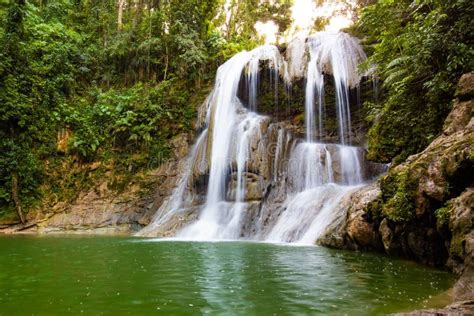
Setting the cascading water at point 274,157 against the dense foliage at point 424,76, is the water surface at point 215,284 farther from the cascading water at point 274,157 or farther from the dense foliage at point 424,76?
the cascading water at point 274,157

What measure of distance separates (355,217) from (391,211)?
2109 mm

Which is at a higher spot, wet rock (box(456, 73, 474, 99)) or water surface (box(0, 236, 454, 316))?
wet rock (box(456, 73, 474, 99))

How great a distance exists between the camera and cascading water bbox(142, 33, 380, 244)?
607 inches

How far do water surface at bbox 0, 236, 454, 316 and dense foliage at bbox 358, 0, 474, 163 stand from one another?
13.7 feet

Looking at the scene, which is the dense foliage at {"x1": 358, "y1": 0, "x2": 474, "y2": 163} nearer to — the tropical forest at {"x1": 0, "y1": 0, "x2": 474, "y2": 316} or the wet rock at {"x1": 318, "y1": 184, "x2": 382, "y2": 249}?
the tropical forest at {"x1": 0, "y1": 0, "x2": 474, "y2": 316}

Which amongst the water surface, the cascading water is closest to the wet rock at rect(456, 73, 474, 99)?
the water surface

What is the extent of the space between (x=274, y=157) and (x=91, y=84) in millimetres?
15477

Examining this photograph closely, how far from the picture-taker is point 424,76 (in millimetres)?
11336

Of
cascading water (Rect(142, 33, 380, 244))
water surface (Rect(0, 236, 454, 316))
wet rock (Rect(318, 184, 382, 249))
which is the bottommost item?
water surface (Rect(0, 236, 454, 316))

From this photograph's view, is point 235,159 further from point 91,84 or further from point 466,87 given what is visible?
point 91,84

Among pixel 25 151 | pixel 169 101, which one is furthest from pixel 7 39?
pixel 169 101

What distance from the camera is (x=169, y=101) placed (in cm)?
2409

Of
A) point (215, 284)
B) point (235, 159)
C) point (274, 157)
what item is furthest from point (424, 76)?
point (235, 159)

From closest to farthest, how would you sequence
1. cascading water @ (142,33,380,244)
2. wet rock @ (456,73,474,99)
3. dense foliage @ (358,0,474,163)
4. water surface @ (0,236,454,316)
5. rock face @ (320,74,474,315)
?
water surface @ (0,236,454,316), rock face @ (320,74,474,315), wet rock @ (456,73,474,99), dense foliage @ (358,0,474,163), cascading water @ (142,33,380,244)
